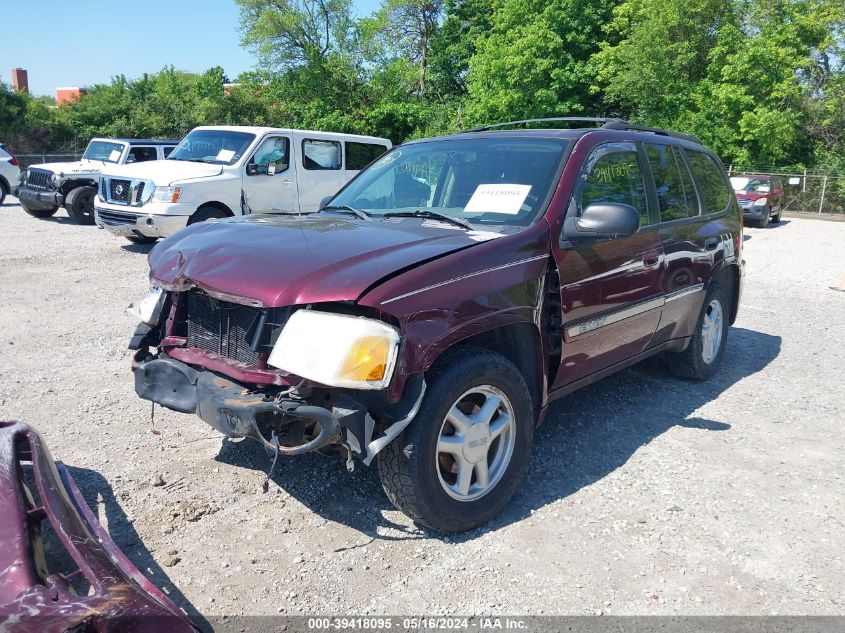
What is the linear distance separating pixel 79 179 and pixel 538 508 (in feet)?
46.2

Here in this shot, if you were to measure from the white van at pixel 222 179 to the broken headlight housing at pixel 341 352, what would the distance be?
23.8 feet

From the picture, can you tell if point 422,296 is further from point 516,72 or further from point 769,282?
point 516,72

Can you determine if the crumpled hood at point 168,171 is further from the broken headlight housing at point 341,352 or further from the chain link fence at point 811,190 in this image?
the chain link fence at point 811,190

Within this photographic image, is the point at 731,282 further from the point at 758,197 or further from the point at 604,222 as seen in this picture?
the point at 758,197

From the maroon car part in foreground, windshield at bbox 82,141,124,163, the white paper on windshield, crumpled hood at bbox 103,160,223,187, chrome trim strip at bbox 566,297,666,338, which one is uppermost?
windshield at bbox 82,141,124,163

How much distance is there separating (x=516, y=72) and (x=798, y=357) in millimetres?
25928

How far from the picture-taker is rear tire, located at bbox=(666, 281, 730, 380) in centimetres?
531

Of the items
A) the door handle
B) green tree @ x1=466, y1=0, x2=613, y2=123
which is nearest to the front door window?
the door handle

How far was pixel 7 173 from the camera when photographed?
1884cm

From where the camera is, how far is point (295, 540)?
3197 millimetres

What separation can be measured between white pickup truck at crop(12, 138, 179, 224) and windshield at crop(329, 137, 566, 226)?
11.6m

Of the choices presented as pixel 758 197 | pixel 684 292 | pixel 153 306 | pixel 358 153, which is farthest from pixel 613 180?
pixel 758 197

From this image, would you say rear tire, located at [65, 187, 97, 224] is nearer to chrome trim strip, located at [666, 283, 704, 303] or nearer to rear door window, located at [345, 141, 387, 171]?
rear door window, located at [345, 141, 387, 171]

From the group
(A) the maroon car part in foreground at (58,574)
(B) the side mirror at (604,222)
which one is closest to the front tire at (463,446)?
(B) the side mirror at (604,222)
